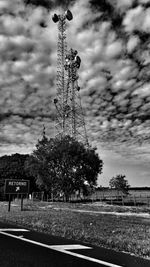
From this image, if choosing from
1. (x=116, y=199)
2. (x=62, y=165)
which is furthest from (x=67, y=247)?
(x=116, y=199)

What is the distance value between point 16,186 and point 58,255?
66.3 feet

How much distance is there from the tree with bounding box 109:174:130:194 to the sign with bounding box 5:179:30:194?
58.6 m

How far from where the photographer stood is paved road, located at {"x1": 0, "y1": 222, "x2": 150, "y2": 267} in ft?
18.5

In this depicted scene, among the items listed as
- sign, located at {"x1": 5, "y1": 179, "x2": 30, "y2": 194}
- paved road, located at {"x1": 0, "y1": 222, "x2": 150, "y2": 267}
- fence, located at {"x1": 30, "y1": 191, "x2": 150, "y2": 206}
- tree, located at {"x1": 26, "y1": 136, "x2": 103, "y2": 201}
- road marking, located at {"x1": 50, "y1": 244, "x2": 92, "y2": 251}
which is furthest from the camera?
tree, located at {"x1": 26, "y1": 136, "x2": 103, "y2": 201}

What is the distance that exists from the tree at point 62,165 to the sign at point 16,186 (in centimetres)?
1829

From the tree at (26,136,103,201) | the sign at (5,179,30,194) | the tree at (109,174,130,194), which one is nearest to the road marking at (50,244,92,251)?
the sign at (5,179,30,194)

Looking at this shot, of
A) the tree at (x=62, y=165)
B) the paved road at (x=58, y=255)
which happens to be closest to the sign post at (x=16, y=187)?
the paved road at (x=58, y=255)

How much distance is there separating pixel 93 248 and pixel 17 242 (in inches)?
84.1

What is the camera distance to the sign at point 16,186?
25484 millimetres

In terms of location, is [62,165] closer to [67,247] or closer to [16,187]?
[16,187]

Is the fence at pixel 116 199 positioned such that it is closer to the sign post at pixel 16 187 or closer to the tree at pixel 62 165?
the tree at pixel 62 165

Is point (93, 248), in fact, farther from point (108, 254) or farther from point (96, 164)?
point (96, 164)

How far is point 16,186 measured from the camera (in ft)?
84.9

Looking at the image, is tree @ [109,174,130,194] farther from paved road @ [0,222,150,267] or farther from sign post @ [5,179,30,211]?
paved road @ [0,222,150,267]
